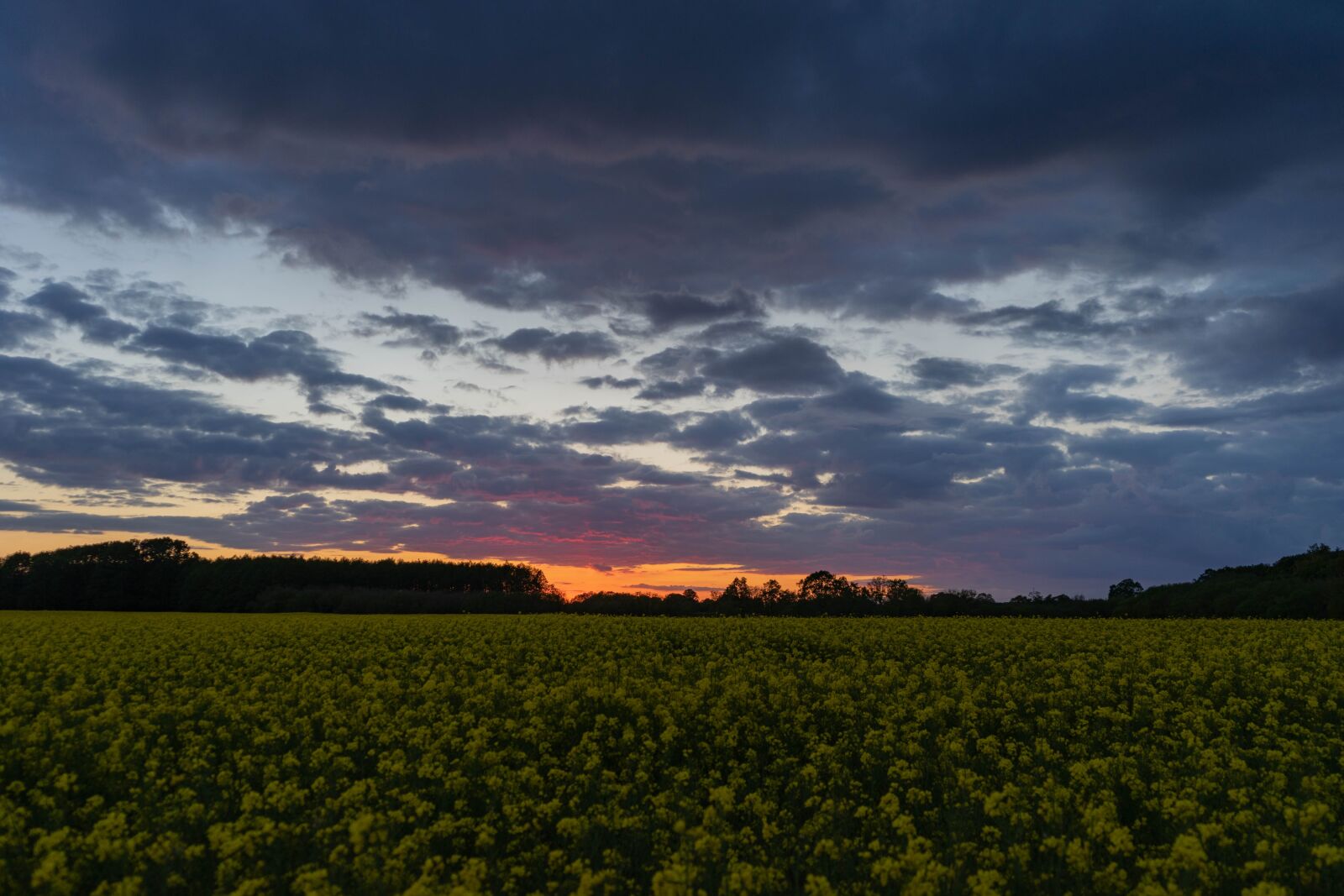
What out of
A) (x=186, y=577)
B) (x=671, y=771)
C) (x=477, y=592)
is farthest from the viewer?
(x=186, y=577)

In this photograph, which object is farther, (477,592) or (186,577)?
(186,577)

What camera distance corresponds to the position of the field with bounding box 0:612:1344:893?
948 cm

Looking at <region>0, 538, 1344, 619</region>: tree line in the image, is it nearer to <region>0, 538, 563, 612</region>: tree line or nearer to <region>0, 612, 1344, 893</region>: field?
<region>0, 538, 563, 612</region>: tree line

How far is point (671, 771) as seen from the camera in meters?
13.0

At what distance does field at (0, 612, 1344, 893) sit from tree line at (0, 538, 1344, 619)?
26.7 meters

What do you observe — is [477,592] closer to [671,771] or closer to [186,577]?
[186,577]

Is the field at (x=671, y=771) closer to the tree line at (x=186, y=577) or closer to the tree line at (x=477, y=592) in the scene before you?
the tree line at (x=477, y=592)

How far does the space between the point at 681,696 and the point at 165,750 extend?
9.50m

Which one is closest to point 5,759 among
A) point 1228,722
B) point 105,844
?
point 105,844

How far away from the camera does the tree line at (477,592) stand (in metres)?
51.5

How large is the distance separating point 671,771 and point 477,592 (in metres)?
56.7

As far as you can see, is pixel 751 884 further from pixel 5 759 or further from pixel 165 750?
A: pixel 5 759

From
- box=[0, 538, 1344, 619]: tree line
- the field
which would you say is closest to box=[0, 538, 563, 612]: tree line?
Answer: box=[0, 538, 1344, 619]: tree line

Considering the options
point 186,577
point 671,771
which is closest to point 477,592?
point 186,577
